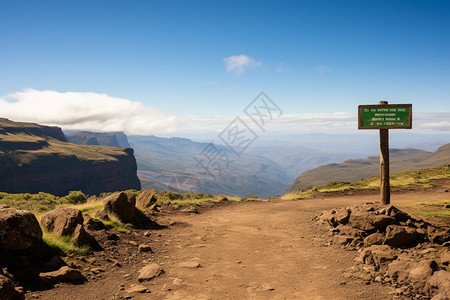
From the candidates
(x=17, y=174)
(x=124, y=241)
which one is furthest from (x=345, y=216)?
(x=17, y=174)

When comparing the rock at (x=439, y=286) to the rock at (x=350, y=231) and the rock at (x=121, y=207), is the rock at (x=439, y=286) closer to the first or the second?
the rock at (x=350, y=231)

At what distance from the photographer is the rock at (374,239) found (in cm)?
937

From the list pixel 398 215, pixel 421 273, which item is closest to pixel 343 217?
pixel 398 215

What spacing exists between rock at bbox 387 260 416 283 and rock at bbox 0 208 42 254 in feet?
34.2

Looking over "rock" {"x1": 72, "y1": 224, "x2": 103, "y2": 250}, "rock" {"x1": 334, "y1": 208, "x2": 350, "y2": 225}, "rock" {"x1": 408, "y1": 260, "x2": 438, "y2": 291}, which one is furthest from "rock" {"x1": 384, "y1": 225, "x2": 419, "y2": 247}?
"rock" {"x1": 72, "y1": 224, "x2": 103, "y2": 250}

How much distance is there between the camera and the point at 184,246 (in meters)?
11.6

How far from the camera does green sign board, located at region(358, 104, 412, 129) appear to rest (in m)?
12.6

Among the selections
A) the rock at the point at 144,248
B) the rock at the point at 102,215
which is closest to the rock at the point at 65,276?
the rock at the point at 144,248

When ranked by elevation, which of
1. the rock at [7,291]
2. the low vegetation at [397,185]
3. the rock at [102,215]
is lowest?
the low vegetation at [397,185]

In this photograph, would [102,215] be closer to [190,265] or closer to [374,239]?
[190,265]

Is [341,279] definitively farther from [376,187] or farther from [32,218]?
[376,187]

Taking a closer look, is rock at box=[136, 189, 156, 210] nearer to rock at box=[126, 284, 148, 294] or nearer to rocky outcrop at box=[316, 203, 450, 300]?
rock at box=[126, 284, 148, 294]

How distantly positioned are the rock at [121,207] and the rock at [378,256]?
1091 centimetres

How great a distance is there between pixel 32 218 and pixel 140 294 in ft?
14.2
